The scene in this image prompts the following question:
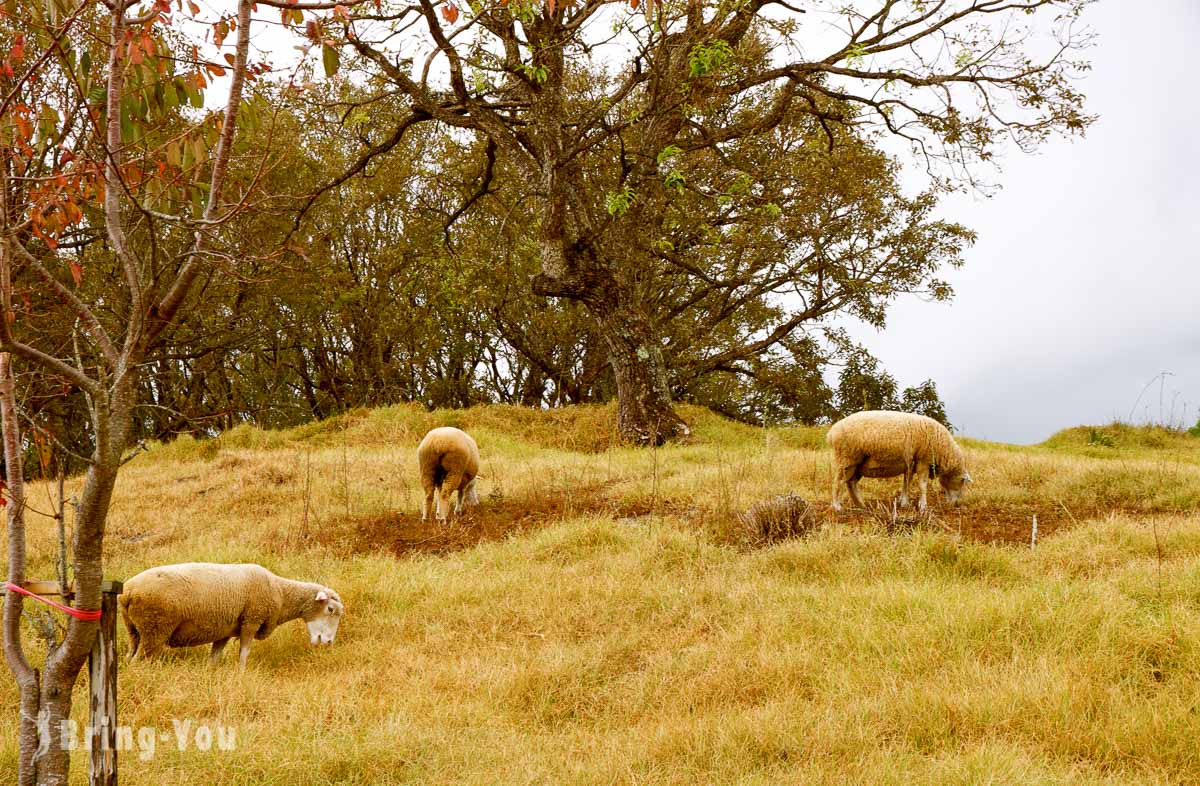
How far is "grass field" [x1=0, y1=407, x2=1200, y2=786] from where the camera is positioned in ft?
15.2

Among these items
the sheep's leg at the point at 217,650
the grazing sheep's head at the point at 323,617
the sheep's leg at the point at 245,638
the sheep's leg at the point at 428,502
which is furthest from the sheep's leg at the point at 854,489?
the sheep's leg at the point at 217,650

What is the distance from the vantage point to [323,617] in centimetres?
675

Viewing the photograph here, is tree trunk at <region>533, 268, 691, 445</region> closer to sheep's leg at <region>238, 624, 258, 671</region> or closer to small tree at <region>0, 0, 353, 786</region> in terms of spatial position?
sheep's leg at <region>238, 624, 258, 671</region>

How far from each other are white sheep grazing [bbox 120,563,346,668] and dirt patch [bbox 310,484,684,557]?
240cm

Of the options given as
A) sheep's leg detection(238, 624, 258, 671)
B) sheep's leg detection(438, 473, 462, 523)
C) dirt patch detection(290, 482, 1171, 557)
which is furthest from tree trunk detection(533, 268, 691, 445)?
sheep's leg detection(238, 624, 258, 671)

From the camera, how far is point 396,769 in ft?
15.3

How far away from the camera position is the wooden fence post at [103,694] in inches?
150

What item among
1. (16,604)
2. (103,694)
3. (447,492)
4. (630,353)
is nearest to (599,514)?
(447,492)

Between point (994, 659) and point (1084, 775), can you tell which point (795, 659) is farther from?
point (1084, 775)

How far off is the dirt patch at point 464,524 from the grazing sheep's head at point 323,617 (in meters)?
2.36

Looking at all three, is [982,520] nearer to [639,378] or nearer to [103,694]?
[639,378]

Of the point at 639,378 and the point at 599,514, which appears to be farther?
the point at 639,378

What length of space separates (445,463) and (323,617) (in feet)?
12.4

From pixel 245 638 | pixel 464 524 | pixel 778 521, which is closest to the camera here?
pixel 245 638
